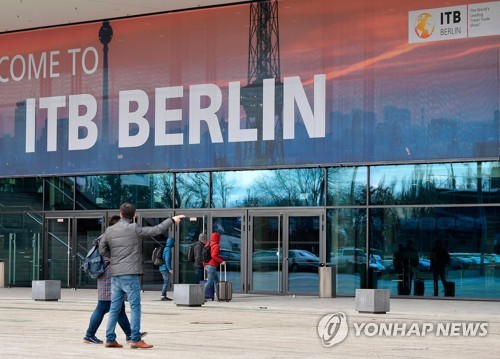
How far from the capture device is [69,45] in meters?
36.3

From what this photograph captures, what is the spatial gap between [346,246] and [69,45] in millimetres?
12245

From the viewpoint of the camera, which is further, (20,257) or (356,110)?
(20,257)

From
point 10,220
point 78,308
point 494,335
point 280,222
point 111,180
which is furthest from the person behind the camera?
point 10,220

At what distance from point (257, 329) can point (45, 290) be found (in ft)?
37.3

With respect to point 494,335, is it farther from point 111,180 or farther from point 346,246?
point 111,180

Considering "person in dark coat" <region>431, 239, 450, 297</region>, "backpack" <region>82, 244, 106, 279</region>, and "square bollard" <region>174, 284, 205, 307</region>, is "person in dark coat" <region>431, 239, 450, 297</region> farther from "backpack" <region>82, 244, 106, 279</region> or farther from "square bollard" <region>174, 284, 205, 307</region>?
"backpack" <region>82, 244, 106, 279</region>

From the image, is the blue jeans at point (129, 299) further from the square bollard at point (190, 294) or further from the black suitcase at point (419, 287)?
the black suitcase at point (419, 287)

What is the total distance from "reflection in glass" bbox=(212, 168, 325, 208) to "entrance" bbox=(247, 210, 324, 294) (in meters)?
0.39

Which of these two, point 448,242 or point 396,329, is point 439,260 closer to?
point 448,242

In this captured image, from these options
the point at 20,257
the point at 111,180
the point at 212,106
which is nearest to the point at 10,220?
the point at 20,257

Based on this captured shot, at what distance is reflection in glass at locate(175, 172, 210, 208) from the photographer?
33469 mm

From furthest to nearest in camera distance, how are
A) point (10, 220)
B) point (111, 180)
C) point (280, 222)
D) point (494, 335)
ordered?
point (10, 220) → point (111, 180) → point (280, 222) → point (494, 335)

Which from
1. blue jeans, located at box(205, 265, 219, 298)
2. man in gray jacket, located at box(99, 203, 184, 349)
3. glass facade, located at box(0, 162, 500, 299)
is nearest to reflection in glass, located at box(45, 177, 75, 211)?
glass facade, located at box(0, 162, 500, 299)

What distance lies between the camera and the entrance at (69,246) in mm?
35812
